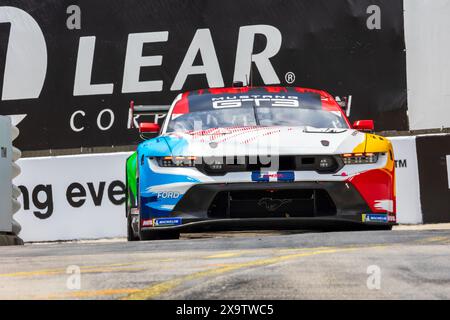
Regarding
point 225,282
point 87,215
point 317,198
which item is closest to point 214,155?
point 317,198

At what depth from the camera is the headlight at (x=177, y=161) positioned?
8.98 m

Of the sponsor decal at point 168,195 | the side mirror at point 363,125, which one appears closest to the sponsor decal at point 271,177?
the sponsor decal at point 168,195

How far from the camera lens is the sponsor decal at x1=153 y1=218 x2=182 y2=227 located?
9.05m

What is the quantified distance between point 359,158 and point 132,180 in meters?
2.24

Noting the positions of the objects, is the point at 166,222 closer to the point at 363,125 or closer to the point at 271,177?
the point at 271,177

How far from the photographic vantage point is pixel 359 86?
1444 centimetres

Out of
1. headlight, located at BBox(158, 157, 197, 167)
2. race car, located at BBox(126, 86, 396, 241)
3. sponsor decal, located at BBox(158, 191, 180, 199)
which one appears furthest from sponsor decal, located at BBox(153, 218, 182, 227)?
headlight, located at BBox(158, 157, 197, 167)

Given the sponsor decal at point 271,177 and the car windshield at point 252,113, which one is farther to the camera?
the car windshield at point 252,113

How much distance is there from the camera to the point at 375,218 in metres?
9.24

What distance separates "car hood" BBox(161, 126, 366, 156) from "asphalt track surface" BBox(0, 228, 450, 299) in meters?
0.70

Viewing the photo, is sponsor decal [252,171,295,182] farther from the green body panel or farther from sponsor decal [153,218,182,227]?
the green body panel

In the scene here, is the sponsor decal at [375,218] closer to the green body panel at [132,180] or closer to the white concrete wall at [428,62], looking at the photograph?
the green body panel at [132,180]
